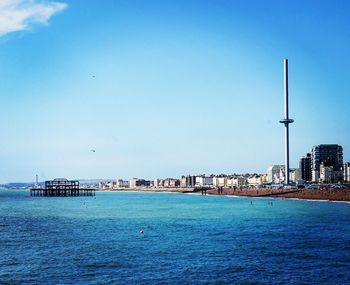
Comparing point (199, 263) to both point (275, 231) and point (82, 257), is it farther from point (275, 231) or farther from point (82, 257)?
point (275, 231)

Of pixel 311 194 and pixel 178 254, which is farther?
pixel 311 194

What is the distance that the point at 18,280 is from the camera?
104ft

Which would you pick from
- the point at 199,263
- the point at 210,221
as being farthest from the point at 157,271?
the point at 210,221

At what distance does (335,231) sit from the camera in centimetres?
5603

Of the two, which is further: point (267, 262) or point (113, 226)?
point (113, 226)

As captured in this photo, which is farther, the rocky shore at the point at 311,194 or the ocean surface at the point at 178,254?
the rocky shore at the point at 311,194

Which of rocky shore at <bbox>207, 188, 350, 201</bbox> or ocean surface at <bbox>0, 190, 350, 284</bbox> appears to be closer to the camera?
ocean surface at <bbox>0, 190, 350, 284</bbox>

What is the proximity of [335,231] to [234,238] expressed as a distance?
13.3 metres

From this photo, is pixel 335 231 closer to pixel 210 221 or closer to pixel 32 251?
pixel 210 221

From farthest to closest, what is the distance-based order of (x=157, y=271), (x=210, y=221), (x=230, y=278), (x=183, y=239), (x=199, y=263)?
(x=210, y=221)
(x=183, y=239)
(x=199, y=263)
(x=157, y=271)
(x=230, y=278)

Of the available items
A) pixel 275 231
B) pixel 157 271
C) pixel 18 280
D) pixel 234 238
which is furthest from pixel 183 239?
pixel 18 280

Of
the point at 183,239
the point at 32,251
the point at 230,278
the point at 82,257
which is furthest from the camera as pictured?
the point at 183,239

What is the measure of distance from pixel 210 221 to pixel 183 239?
2227cm

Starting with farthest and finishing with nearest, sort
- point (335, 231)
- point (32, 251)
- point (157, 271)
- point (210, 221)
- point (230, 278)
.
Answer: point (210, 221) → point (335, 231) → point (32, 251) → point (157, 271) → point (230, 278)
